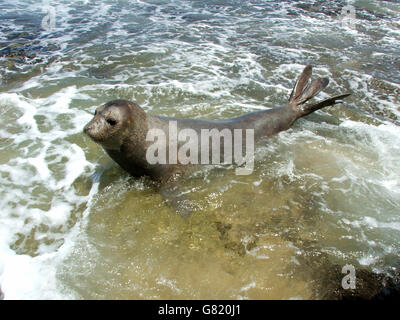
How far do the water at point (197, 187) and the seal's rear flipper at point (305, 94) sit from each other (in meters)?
0.25

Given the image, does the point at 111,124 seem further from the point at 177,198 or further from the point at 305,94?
the point at 305,94

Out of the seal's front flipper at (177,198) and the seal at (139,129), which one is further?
A: the seal's front flipper at (177,198)

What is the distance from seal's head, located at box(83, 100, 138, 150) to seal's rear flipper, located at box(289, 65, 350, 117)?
3036 millimetres

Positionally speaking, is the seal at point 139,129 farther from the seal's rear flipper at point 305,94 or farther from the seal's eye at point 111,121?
the seal's rear flipper at point 305,94

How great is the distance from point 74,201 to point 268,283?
229 centimetres

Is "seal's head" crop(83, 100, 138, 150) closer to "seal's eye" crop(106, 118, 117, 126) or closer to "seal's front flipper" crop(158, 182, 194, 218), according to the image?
"seal's eye" crop(106, 118, 117, 126)

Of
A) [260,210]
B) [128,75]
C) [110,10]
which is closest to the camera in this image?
[260,210]

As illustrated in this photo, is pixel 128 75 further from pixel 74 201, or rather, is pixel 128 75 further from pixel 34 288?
pixel 34 288

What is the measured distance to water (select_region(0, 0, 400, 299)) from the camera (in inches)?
107

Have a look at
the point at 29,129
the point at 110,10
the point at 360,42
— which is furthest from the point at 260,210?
the point at 110,10

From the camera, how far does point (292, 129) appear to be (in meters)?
5.11

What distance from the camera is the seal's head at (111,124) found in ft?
10.2

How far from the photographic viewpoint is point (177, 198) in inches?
139

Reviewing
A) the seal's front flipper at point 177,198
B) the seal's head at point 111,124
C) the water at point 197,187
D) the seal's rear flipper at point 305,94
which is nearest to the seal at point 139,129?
the seal's head at point 111,124
